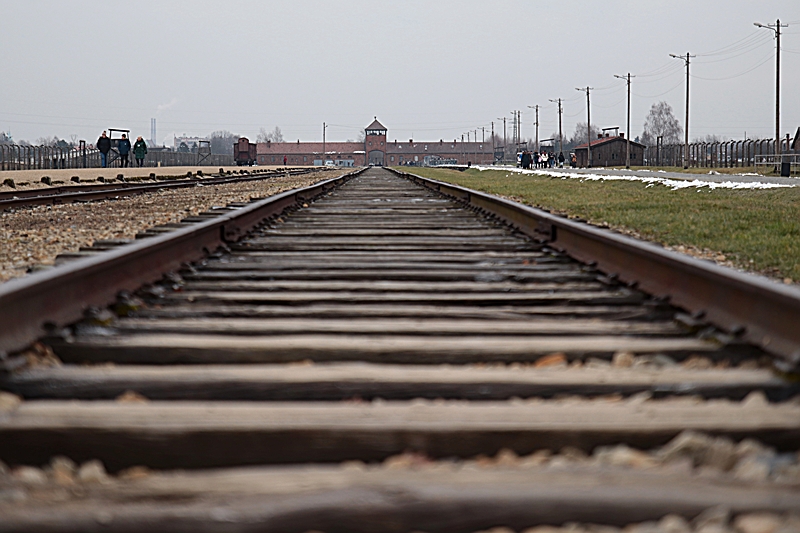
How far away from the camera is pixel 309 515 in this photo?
1560mm

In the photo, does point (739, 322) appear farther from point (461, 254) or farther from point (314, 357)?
point (461, 254)

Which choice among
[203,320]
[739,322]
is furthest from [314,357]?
[739,322]

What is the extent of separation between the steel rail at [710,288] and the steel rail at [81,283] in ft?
7.73

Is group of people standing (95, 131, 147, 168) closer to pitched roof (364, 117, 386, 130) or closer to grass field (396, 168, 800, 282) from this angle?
grass field (396, 168, 800, 282)

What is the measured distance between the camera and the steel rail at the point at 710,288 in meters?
2.60

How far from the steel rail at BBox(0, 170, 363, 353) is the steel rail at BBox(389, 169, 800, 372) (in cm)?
236

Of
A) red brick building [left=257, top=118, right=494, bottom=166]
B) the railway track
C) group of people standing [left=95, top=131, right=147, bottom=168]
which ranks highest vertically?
red brick building [left=257, top=118, right=494, bottom=166]

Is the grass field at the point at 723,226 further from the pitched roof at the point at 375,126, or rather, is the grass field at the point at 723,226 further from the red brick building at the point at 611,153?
the pitched roof at the point at 375,126

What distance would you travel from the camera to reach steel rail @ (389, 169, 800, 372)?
8.53 ft

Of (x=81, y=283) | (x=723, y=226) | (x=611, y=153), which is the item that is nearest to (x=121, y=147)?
(x=723, y=226)

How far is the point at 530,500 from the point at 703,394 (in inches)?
34.9

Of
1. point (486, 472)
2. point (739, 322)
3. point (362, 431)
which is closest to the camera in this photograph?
point (486, 472)

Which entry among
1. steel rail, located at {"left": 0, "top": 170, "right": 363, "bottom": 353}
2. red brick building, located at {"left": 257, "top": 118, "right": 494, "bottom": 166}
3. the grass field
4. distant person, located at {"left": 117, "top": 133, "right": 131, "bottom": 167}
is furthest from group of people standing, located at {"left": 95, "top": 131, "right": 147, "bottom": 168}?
red brick building, located at {"left": 257, "top": 118, "right": 494, "bottom": 166}

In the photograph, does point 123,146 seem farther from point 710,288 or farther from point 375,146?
point 375,146
